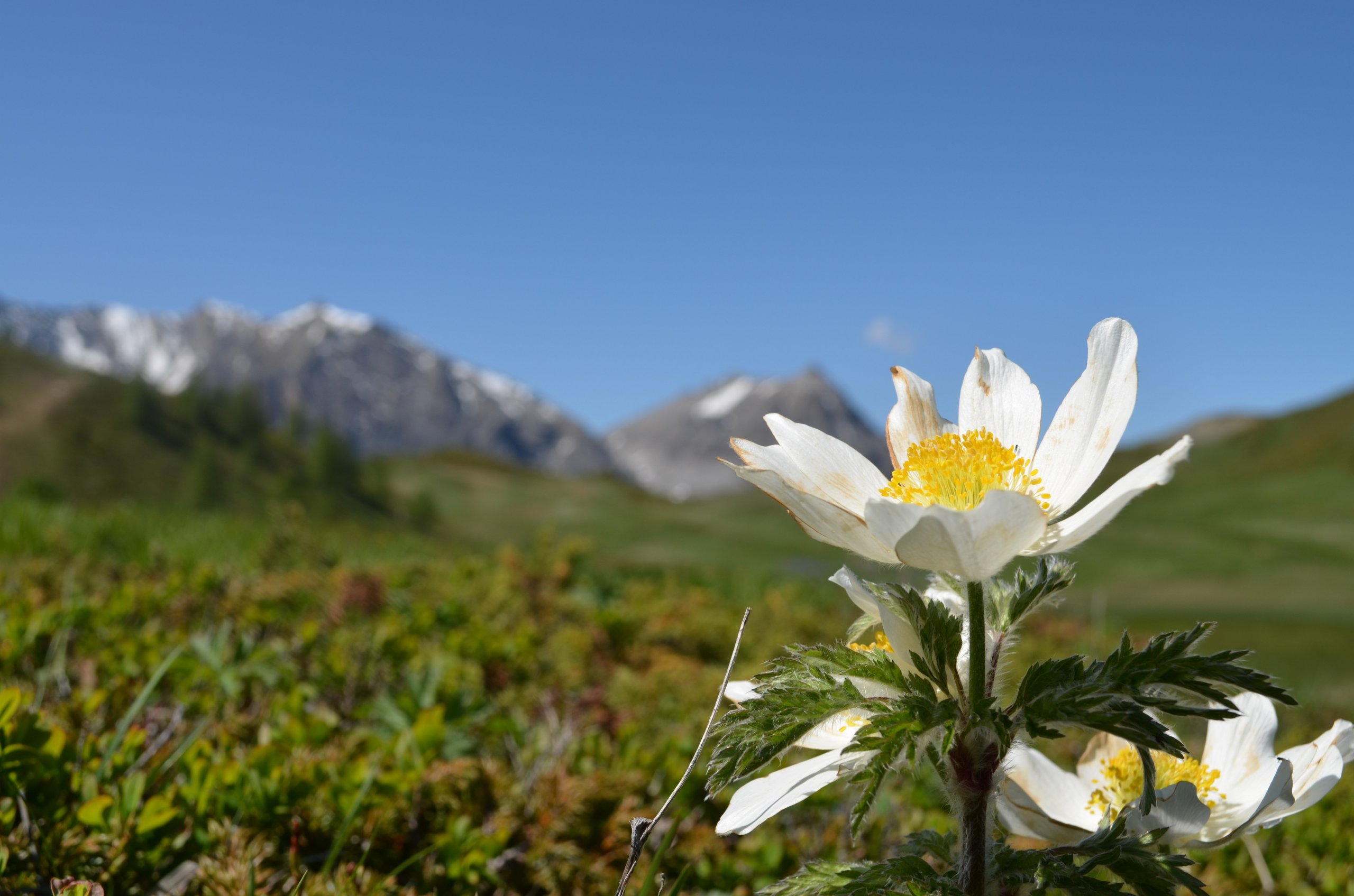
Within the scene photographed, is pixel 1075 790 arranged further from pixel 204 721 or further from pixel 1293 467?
pixel 1293 467

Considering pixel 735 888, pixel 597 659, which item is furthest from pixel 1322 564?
pixel 735 888

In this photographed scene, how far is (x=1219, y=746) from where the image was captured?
1553mm

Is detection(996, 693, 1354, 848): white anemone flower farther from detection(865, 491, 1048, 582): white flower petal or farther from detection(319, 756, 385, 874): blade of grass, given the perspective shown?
detection(319, 756, 385, 874): blade of grass

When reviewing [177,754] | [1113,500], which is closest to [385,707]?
[177,754]

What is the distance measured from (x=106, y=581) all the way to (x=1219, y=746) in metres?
4.79

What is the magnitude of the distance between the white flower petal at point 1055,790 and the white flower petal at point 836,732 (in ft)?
0.96

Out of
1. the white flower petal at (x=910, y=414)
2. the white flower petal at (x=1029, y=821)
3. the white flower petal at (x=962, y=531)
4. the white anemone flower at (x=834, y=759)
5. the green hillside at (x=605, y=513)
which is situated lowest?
the white flower petal at (x=1029, y=821)

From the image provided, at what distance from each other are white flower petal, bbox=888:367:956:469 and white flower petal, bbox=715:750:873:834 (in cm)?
48

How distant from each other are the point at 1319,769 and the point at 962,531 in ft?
2.54

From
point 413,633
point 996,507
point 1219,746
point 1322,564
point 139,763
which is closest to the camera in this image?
point 996,507

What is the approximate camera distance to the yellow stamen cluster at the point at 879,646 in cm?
132

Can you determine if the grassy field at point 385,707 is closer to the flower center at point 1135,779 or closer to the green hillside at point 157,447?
the flower center at point 1135,779

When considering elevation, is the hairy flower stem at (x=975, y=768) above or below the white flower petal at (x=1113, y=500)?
below

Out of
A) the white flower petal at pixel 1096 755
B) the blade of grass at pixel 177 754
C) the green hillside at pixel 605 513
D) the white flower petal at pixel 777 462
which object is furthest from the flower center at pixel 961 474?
the green hillside at pixel 605 513
